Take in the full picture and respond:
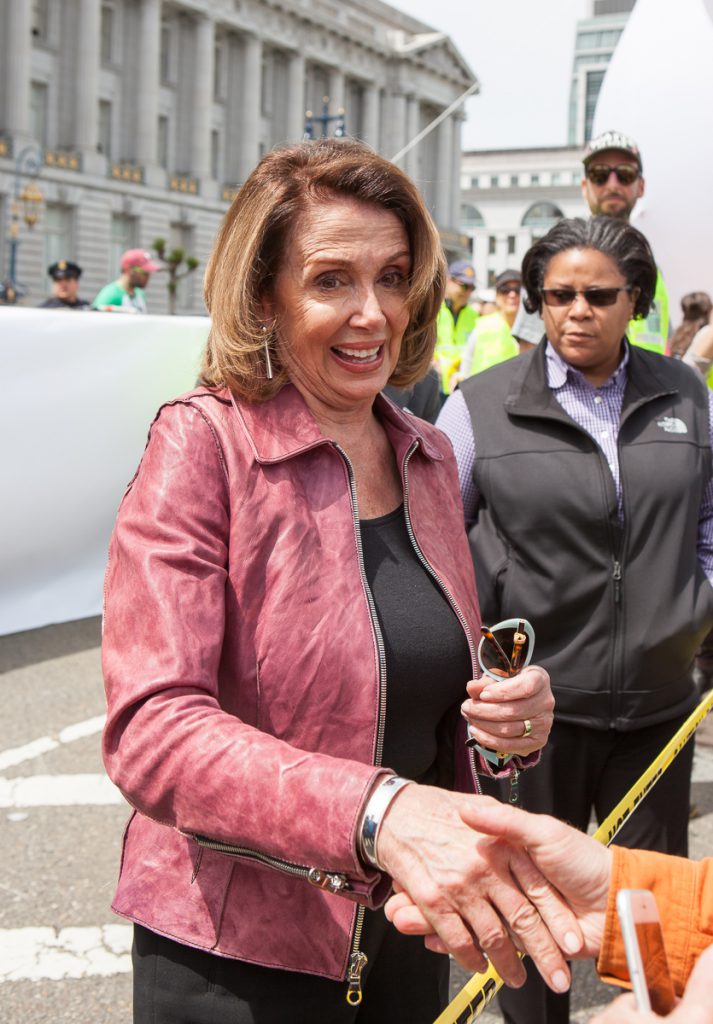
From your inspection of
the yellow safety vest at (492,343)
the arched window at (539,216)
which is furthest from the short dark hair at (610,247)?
the arched window at (539,216)

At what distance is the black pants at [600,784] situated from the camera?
9.68 ft

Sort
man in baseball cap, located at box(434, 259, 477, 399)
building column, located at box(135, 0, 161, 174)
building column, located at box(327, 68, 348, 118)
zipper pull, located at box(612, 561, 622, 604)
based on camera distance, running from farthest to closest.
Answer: building column, located at box(327, 68, 348, 118), building column, located at box(135, 0, 161, 174), man in baseball cap, located at box(434, 259, 477, 399), zipper pull, located at box(612, 561, 622, 604)

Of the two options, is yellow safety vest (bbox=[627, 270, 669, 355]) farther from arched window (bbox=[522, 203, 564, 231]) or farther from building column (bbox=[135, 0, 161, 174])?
arched window (bbox=[522, 203, 564, 231])

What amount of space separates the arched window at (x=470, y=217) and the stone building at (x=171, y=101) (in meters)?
30.5

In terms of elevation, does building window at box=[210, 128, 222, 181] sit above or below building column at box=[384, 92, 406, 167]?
below

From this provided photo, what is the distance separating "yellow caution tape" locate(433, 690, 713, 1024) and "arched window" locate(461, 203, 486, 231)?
10752cm

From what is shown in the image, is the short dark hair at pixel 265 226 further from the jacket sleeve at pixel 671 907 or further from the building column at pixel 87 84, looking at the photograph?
the building column at pixel 87 84

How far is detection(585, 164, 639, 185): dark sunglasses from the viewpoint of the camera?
4.71m

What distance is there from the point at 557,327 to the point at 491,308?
13444 millimetres

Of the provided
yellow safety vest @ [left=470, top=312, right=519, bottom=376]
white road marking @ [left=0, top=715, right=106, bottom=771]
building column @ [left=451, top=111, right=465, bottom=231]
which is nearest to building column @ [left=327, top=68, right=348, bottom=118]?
building column @ [left=451, top=111, right=465, bottom=231]

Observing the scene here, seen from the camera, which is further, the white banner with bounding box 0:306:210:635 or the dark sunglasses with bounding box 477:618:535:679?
the white banner with bounding box 0:306:210:635

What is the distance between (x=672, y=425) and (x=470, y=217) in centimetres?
10917

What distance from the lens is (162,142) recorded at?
191 feet

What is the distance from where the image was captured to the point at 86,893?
3.71 m
